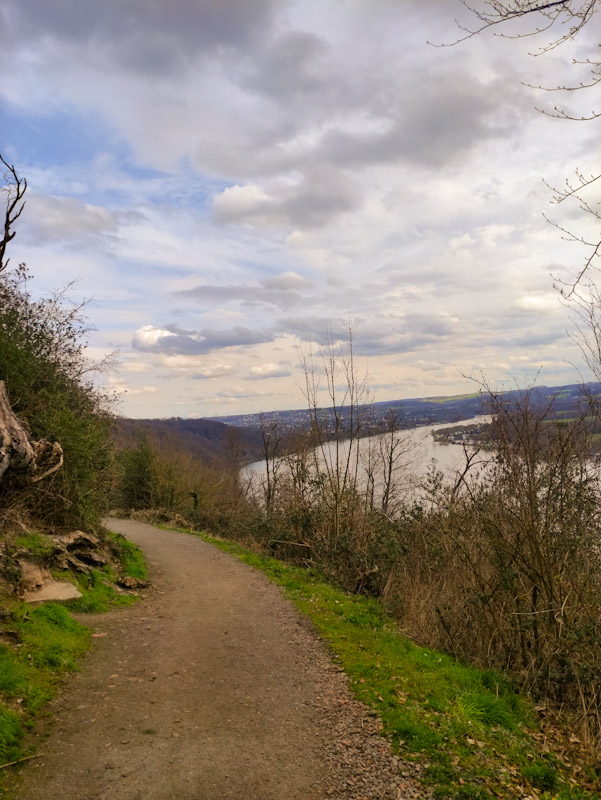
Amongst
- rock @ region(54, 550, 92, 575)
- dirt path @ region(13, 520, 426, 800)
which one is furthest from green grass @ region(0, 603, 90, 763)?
rock @ region(54, 550, 92, 575)

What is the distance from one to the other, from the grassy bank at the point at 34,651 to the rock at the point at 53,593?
142 millimetres

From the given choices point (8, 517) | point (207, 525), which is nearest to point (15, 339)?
point (8, 517)

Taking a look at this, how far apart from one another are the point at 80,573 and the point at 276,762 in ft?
19.5

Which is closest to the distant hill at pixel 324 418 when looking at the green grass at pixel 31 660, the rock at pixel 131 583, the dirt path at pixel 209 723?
the dirt path at pixel 209 723

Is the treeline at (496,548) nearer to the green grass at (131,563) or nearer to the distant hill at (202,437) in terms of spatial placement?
the green grass at (131,563)

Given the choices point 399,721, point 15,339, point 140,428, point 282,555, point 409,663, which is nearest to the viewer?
point 399,721

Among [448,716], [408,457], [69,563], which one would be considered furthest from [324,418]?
[448,716]

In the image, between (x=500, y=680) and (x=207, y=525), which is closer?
(x=500, y=680)

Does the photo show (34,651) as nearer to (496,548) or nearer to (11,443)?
(11,443)

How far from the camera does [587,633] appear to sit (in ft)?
22.5

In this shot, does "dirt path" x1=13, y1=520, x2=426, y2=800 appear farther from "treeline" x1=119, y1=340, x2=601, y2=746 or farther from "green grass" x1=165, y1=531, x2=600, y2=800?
"treeline" x1=119, y1=340, x2=601, y2=746

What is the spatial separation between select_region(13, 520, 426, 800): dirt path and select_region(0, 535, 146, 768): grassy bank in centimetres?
23

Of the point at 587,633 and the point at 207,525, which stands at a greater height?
the point at 587,633

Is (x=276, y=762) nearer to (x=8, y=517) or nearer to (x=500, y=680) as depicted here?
(x=500, y=680)
